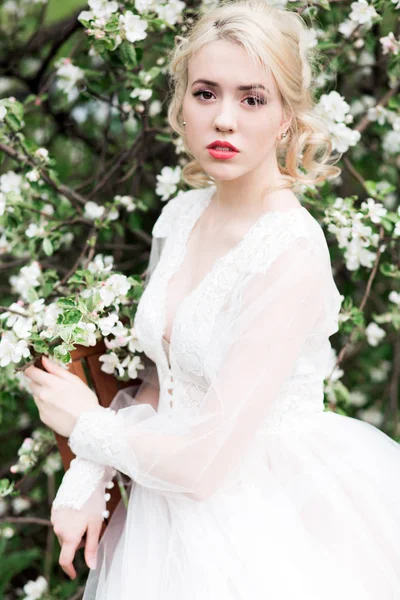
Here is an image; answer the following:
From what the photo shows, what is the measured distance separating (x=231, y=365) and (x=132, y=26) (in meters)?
1.04

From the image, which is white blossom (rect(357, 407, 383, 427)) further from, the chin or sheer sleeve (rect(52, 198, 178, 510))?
the chin

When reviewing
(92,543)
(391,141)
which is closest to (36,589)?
(92,543)

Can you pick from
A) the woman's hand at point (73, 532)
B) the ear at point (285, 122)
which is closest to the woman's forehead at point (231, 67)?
the ear at point (285, 122)

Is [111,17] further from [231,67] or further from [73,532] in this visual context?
[73,532]

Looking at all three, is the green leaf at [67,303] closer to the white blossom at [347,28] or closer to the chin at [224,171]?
the chin at [224,171]

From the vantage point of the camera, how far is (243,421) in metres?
1.52

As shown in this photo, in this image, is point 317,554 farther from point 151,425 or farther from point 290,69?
point 290,69

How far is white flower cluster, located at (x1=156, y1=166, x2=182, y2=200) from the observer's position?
7.33 feet

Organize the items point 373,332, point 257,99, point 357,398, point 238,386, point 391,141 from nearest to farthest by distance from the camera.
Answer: point 238,386
point 257,99
point 373,332
point 391,141
point 357,398

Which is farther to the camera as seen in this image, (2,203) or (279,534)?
(2,203)

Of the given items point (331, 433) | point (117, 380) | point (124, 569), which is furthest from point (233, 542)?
point (117, 380)

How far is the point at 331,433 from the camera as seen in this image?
1.75 m

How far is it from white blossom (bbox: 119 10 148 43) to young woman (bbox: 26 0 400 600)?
0.21 meters

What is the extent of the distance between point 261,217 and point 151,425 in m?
0.56
